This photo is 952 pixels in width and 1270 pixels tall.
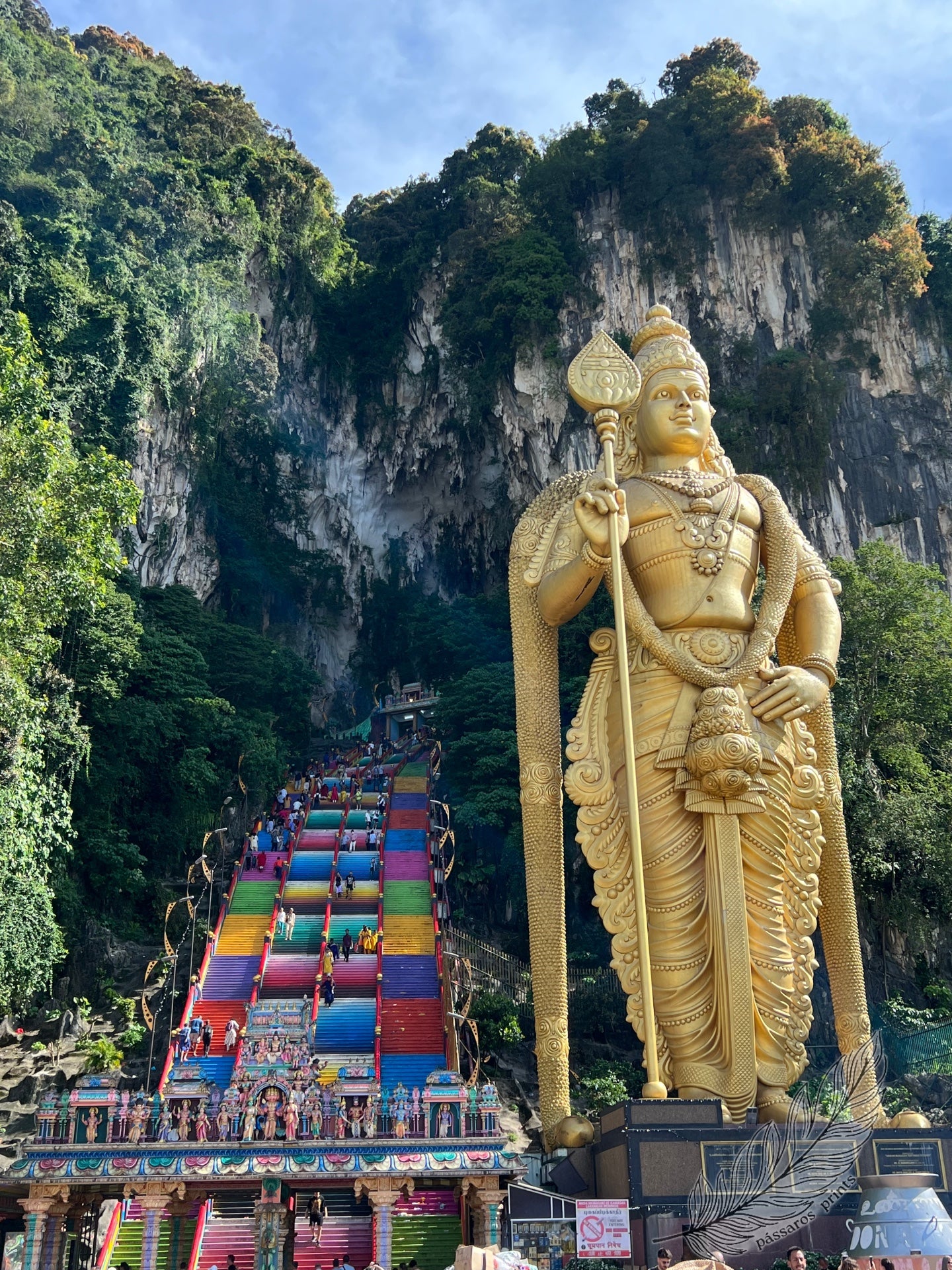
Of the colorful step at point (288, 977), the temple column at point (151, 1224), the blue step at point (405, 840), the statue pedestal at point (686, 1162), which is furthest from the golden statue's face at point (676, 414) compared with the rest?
the blue step at point (405, 840)

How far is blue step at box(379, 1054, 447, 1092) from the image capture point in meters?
12.1

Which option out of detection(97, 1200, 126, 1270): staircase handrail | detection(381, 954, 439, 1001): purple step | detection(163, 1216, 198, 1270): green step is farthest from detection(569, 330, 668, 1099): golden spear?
detection(381, 954, 439, 1001): purple step

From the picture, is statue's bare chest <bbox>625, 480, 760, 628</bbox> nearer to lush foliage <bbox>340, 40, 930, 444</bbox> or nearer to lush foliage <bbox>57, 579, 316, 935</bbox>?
lush foliage <bbox>57, 579, 316, 935</bbox>

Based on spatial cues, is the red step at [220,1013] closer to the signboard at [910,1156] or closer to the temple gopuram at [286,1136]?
the temple gopuram at [286,1136]

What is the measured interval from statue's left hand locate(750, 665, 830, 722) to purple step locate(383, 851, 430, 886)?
10.1 m

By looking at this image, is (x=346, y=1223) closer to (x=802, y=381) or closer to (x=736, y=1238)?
(x=736, y=1238)

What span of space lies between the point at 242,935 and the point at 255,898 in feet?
3.62

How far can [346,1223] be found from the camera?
10.2m

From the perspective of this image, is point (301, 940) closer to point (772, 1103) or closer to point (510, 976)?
point (510, 976)

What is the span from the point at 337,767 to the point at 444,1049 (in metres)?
12.6

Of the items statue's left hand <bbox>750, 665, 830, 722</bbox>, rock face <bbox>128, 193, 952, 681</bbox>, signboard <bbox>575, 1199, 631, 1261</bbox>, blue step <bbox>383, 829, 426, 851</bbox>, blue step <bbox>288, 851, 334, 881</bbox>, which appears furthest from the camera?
rock face <bbox>128, 193, 952, 681</bbox>

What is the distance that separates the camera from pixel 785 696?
795cm

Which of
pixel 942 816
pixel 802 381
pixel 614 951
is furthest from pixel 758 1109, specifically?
pixel 802 381

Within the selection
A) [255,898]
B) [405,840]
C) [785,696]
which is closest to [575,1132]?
[785,696]
